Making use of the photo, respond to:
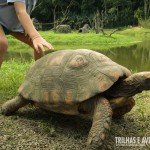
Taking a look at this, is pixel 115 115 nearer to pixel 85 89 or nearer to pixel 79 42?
pixel 85 89

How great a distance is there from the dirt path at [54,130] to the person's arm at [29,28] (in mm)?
637

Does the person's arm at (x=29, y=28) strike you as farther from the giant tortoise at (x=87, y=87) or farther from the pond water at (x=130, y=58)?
the pond water at (x=130, y=58)

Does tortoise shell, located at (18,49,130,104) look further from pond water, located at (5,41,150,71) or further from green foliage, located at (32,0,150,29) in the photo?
green foliage, located at (32,0,150,29)

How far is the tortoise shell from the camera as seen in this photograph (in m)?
2.80

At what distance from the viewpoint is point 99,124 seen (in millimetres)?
2613

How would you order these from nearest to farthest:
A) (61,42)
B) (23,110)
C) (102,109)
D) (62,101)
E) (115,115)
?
(102,109) < (62,101) < (115,115) < (23,110) < (61,42)

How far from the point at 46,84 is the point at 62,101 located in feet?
0.83

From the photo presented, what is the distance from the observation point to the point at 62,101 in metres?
2.88

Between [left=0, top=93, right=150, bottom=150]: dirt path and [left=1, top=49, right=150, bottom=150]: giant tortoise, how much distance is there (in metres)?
0.15

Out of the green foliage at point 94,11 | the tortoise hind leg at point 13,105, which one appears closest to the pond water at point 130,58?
the tortoise hind leg at point 13,105

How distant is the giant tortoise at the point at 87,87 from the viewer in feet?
8.89

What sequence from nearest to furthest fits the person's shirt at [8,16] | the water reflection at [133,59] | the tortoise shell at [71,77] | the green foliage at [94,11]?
1. the tortoise shell at [71,77]
2. the person's shirt at [8,16]
3. the water reflection at [133,59]
4. the green foliage at [94,11]

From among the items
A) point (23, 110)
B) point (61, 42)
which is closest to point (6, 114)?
point (23, 110)

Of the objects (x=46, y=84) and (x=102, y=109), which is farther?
(x=46, y=84)
